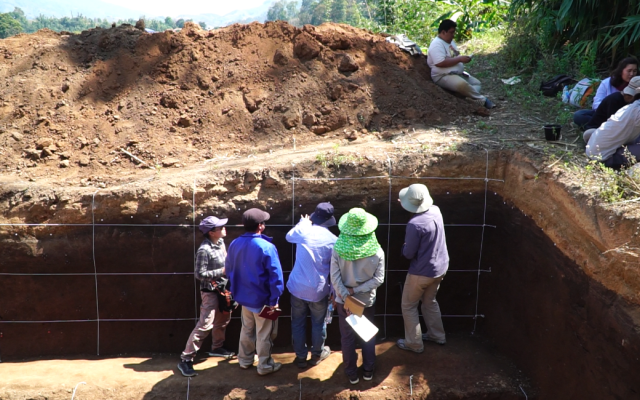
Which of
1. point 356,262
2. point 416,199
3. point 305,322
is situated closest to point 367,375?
point 305,322

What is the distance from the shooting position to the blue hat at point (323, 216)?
15.5ft

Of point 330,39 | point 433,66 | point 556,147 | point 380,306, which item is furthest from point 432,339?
point 330,39

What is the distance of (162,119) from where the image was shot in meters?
6.86

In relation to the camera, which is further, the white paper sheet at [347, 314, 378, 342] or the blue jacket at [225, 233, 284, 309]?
the blue jacket at [225, 233, 284, 309]

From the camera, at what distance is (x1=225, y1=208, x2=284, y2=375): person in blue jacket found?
180 inches

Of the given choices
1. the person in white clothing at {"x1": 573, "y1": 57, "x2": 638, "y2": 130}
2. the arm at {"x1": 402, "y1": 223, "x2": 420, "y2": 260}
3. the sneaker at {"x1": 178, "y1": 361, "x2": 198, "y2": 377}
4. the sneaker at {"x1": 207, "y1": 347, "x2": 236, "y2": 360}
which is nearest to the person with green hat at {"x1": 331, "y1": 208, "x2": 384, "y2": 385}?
the arm at {"x1": 402, "y1": 223, "x2": 420, "y2": 260}

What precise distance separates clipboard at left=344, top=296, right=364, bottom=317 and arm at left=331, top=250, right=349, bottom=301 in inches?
2.2

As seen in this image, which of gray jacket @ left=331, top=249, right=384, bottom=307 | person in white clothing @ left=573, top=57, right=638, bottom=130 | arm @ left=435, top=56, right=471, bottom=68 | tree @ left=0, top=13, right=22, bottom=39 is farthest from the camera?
tree @ left=0, top=13, right=22, bottom=39

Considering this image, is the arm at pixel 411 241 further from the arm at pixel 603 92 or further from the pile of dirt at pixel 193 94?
the arm at pixel 603 92

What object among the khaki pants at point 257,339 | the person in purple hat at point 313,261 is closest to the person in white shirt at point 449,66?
the person in purple hat at point 313,261

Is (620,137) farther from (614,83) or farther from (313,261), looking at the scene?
(313,261)

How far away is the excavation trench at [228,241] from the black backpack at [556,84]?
234 cm

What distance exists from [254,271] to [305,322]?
83cm

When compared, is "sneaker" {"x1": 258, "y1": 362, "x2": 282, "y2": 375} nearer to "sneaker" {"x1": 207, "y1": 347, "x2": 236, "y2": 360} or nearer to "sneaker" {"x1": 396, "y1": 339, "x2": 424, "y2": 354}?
"sneaker" {"x1": 207, "y1": 347, "x2": 236, "y2": 360}
